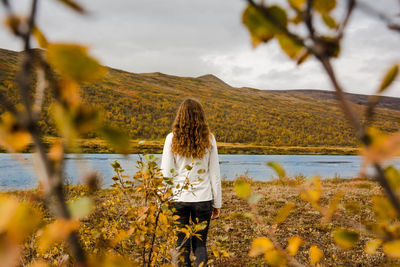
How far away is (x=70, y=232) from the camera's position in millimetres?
209

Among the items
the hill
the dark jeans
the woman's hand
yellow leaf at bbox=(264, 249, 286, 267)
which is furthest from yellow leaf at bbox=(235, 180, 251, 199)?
the hill

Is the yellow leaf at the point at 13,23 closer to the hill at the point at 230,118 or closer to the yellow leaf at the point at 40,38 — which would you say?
the yellow leaf at the point at 40,38

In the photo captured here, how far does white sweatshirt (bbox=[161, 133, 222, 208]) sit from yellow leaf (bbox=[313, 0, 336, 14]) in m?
2.08

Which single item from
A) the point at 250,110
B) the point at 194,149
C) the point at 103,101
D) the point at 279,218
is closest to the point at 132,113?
the point at 103,101

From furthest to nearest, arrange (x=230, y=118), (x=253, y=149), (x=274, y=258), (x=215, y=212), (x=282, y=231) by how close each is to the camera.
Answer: (x=230, y=118), (x=253, y=149), (x=282, y=231), (x=215, y=212), (x=274, y=258)

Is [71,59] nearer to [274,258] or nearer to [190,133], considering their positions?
[274,258]

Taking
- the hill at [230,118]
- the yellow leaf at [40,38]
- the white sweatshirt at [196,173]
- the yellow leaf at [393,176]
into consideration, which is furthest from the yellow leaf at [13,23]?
the hill at [230,118]

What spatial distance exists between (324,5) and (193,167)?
7.25 feet

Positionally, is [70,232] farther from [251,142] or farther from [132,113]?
[251,142]

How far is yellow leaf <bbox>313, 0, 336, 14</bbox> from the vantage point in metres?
0.34

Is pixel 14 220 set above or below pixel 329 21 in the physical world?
below

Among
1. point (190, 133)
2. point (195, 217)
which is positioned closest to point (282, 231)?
point (195, 217)

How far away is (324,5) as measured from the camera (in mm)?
346

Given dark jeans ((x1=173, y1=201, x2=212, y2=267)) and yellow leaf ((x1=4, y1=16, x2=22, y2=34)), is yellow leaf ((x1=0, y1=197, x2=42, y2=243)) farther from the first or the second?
dark jeans ((x1=173, y1=201, x2=212, y2=267))
